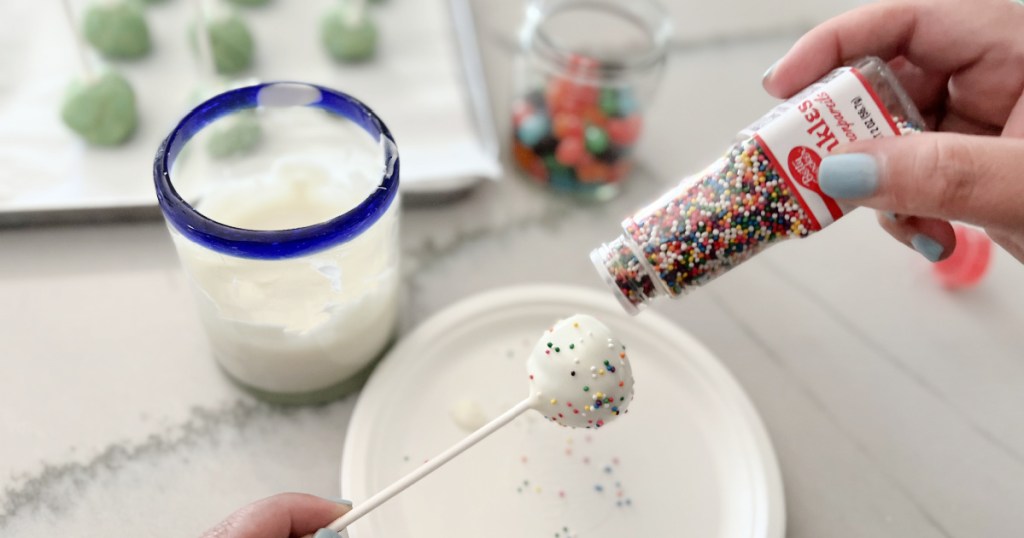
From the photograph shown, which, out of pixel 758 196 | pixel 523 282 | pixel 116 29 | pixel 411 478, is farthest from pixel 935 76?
pixel 116 29

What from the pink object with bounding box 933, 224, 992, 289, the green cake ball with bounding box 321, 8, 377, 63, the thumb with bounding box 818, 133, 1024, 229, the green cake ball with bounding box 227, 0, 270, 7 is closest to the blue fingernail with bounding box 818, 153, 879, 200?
the thumb with bounding box 818, 133, 1024, 229

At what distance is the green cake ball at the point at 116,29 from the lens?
82 centimetres

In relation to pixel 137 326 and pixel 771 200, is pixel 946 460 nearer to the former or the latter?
pixel 771 200

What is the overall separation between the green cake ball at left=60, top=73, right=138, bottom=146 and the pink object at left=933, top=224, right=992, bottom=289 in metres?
0.79

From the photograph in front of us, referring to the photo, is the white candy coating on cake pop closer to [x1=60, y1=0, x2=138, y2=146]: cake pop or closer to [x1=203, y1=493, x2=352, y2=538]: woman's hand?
[x1=203, y1=493, x2=352, y2=538]: woman's hand

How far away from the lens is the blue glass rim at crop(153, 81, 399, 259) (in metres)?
0.49

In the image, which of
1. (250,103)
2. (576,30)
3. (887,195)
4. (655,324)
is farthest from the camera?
(576,30)

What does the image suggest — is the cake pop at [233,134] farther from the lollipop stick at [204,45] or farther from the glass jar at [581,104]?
the glass jar at [581,104]

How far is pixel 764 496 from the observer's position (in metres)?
0.60

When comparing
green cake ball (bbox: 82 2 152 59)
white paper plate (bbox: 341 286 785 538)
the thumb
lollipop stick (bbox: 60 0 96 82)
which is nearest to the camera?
the thumb

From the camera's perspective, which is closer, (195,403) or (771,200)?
(771,200)

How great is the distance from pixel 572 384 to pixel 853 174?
8.4 inches

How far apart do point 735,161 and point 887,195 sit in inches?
3.7

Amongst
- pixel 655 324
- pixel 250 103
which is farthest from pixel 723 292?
pixel 250 103
